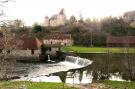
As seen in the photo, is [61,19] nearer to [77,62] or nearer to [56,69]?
[77,62]

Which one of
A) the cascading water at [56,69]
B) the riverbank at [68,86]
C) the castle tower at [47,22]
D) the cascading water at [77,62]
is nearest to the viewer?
the riverbank at [68,86]

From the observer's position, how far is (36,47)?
171 feet

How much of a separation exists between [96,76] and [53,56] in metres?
22.3

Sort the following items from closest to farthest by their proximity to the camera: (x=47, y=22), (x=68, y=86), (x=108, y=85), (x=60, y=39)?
1. (x=68, y=86)
2. (x=108, y=85)
3. (x=60, y=39)
4. (x=47, y=22)

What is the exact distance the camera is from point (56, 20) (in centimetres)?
12712

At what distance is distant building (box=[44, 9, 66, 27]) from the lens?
4951 inches

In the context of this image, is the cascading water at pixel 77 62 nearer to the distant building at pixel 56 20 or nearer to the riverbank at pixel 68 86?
the riverbank at pixel 68 86

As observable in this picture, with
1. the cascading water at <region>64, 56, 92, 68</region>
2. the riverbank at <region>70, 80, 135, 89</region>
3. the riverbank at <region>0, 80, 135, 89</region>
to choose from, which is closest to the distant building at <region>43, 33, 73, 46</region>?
the cascading water at <region>64, 56, 92, 68</region>

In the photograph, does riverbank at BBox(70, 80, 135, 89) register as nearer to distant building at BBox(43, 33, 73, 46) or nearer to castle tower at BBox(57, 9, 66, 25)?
distant building at BBox(43, 33, 73, 46)

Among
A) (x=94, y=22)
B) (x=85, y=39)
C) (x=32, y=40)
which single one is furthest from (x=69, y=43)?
(x=94, y=22)

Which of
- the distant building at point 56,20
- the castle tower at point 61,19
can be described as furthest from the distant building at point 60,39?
the castle tower at point 61,19

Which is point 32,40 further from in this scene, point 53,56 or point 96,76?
point 96,76

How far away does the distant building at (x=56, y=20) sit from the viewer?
413 feet

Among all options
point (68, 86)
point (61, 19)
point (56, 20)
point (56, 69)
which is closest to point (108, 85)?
point (68, 86)
